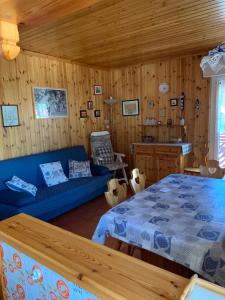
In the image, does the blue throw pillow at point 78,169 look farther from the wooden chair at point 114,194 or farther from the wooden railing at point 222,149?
the wooden railing at point 222,149

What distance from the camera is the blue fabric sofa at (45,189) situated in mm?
2820

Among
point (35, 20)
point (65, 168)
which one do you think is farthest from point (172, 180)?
point (65, 168)

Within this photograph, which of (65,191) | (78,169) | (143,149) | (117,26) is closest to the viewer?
(117,26)

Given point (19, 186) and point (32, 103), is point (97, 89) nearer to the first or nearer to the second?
point (32, 103)

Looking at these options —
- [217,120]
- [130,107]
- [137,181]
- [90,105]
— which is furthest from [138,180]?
[130,107]

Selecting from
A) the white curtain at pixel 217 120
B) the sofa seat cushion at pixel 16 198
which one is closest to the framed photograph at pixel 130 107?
the white curtain at pixel 217 120

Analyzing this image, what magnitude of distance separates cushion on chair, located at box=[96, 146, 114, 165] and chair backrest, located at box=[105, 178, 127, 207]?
257 cm

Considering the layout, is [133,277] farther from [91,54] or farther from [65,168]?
[91,54]

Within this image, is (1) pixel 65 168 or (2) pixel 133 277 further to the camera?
(1) pixel 65 168

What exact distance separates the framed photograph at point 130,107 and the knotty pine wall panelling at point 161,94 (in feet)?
0.30

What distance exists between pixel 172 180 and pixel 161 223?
3.14ft

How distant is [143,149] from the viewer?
176 inches

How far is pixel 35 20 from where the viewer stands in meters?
2.01

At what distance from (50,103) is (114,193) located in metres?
2.55
